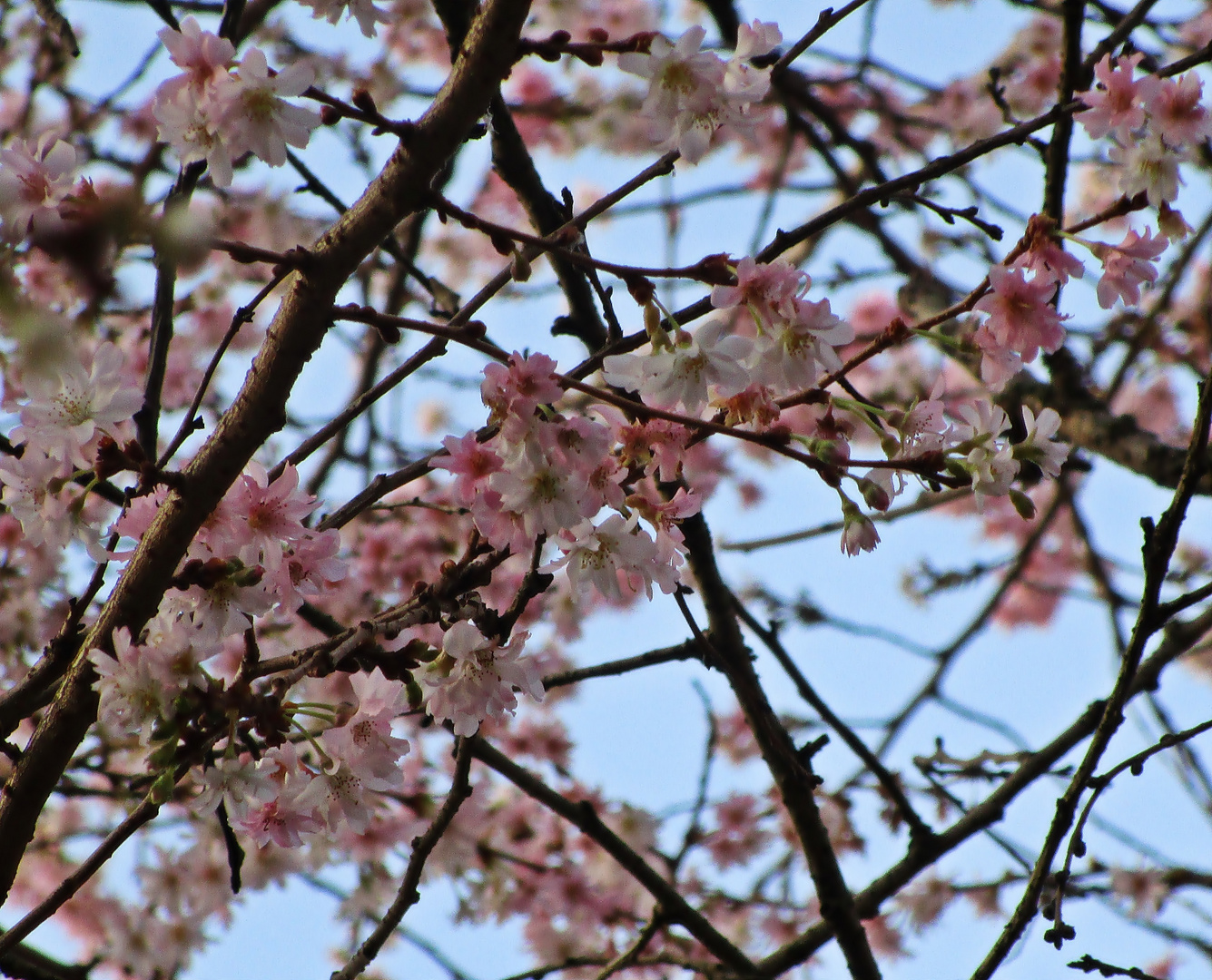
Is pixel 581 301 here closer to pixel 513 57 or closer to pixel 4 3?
pixel 513 57

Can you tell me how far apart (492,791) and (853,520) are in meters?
4.19

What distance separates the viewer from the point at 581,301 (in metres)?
2.50

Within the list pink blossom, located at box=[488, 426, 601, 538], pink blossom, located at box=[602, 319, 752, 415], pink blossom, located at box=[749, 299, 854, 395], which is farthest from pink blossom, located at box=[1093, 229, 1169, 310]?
pink blossom, located at box=[488, 426, 601, 538]

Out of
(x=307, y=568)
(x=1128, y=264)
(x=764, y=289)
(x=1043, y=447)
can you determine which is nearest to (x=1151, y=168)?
(x=1128, y=264)

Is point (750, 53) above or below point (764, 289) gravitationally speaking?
above

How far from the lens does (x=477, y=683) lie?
162cm

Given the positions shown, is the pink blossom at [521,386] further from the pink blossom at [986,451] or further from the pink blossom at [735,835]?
the pink blossom at [735,835]

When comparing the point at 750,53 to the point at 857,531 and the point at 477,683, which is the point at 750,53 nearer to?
the point at 857,531

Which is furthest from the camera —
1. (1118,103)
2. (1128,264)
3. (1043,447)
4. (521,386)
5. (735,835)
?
(735,835)

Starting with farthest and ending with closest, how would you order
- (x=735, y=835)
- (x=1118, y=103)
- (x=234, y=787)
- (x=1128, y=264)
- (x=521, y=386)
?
(x=735, y=835)
(x=1118, y=103)
(x=1128, y=264)
(x=234, y=787)
(x=521, y=386)

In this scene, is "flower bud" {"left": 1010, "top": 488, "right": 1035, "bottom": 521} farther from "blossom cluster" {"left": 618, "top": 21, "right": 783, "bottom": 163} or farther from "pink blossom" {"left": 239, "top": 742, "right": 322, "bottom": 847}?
"pink blossom" {"left": 239, "top": 742, "right": 322, "bottom": 847}

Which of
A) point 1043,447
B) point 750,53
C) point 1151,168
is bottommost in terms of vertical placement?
point 1043,447

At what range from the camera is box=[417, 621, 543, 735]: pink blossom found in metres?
1.61

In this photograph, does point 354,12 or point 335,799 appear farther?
point 354,12
